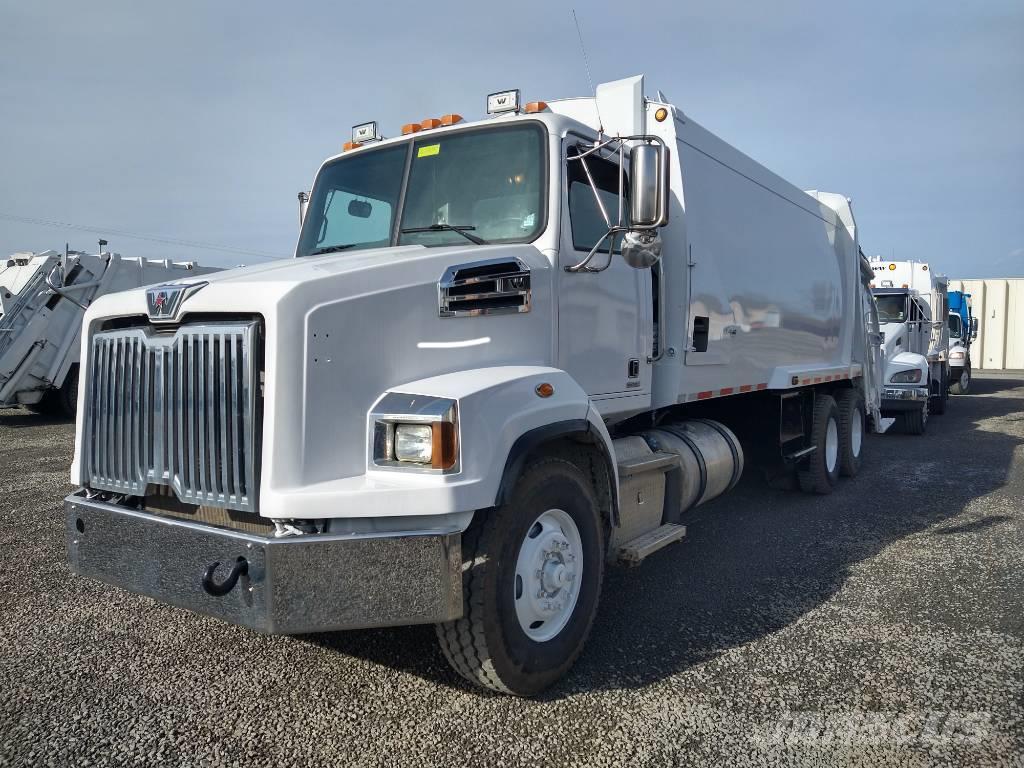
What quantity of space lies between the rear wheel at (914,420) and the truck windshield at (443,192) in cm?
1059

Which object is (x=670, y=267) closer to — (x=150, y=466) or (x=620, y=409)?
(x=620, y=409)

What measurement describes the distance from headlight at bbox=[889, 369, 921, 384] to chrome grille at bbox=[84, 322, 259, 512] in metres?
12.2

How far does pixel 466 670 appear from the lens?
10.4ft

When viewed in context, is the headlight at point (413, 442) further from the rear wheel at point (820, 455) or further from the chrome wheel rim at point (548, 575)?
the rear wheel at point (820, 455)

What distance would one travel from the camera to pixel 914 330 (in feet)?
47.2

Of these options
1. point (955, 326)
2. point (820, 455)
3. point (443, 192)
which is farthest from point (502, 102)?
point (955, 326)

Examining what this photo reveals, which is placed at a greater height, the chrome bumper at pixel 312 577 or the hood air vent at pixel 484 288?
the hood air vent at pixel 484 288

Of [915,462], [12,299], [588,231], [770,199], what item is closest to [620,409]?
[588,231]

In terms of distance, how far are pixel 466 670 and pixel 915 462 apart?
8417 mm

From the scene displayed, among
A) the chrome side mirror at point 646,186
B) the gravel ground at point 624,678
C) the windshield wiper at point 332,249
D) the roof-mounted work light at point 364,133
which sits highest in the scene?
the roof-mounted work light at point 364,133

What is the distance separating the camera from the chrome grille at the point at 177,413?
2.88 meters

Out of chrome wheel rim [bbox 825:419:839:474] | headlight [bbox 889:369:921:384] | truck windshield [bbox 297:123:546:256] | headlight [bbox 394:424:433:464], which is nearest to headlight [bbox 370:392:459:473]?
headlight [bbox 394:424:433:464]

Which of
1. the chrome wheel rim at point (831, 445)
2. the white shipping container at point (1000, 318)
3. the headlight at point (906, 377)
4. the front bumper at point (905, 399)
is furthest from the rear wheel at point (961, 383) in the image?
the chrome wheel rim at point (831, 445)

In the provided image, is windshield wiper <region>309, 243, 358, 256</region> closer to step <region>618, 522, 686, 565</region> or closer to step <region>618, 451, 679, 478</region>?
step <region>618, 451, 679, 478</region>
